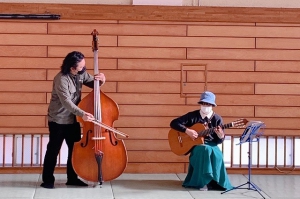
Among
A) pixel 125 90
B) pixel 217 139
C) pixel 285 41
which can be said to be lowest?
pixel 217 139

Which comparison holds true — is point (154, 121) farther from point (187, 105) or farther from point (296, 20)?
point (296, 20)

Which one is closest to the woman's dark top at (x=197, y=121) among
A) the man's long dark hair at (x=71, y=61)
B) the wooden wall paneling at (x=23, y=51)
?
the man's long dark hair at (x=71, y=61)

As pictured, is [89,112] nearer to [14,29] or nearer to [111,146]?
[111,146]

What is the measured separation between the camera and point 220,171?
6.31 meters

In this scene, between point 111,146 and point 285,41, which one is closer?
point 111,146

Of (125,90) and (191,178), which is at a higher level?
(125,90)

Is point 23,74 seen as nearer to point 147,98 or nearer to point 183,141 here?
point 147,98

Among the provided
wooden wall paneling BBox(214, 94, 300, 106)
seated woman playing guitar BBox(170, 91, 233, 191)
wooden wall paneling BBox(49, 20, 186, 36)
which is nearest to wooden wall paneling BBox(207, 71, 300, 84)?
wooden wall paneling BBox(214, 94, 300, 106)

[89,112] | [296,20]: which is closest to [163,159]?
[89,112]

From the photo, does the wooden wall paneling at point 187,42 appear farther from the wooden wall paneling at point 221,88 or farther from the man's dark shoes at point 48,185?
the man's dark shoes at point 48,185

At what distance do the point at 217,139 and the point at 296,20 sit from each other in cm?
188

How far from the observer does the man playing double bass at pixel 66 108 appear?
6.13 meters

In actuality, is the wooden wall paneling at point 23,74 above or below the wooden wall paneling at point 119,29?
below

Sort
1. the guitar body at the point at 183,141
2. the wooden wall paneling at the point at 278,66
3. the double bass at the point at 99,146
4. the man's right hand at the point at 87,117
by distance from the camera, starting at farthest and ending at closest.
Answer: the wooden wall paneling at the point at 278,66 → the guitar body at the point at 183,141 → the double bass at the point at 99,146 → the man's right hand at the point at 87,117
